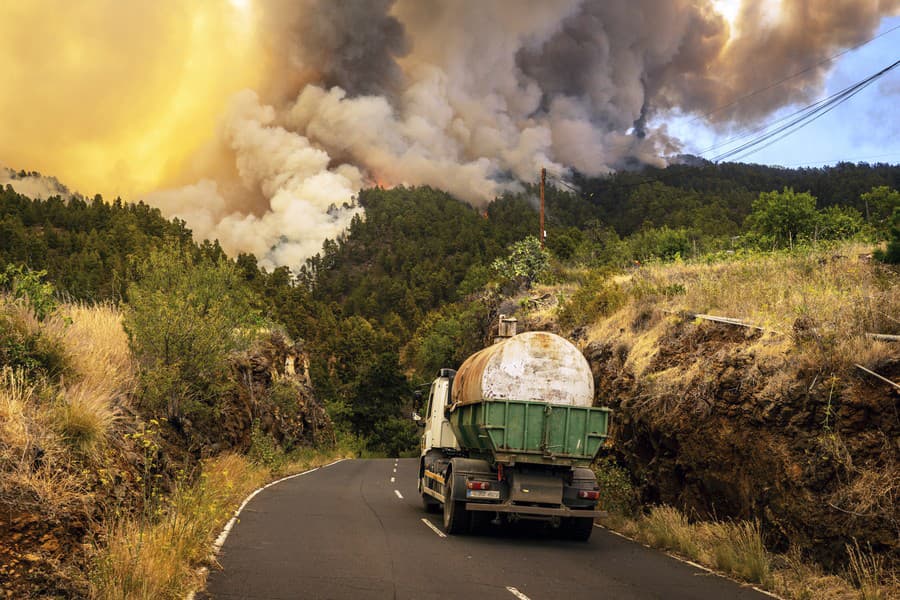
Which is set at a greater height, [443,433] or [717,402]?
[717,402]

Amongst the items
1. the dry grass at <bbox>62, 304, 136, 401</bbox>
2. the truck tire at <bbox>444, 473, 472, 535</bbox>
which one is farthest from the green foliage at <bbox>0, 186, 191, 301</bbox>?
the truck tire at <bbox>444, 473, 472, 535</bbox>

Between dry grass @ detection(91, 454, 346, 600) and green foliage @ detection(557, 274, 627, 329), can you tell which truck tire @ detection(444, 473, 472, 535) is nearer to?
dry grass @ detection(91, 454, 346, 600)

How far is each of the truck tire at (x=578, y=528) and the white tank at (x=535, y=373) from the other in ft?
7.14

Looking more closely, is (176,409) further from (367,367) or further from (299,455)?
(367,367)

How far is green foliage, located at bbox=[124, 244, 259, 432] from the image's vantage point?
50.9 ft

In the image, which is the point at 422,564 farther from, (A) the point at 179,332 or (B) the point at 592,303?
(B) the point at 592,303

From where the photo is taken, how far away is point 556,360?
12.8 m

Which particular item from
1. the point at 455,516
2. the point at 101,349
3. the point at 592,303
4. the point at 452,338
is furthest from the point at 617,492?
the point at 452,338

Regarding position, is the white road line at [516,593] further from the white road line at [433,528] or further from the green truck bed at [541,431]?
the white road line at [433,528]

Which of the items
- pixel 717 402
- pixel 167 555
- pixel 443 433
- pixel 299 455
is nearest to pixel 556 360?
pixel 717 402

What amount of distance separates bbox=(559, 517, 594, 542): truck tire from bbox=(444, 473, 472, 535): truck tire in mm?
1901

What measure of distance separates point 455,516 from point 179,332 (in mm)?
8341

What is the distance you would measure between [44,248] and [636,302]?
86.9 m

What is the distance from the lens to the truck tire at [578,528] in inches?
501
